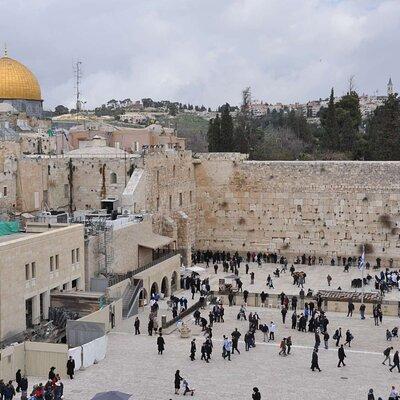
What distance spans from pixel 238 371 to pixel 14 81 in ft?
92.9

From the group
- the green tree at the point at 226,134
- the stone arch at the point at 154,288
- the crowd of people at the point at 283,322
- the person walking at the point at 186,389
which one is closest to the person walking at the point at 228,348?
the crowd of people at the point at 283,322

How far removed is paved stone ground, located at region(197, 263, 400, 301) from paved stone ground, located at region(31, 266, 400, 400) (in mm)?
6845

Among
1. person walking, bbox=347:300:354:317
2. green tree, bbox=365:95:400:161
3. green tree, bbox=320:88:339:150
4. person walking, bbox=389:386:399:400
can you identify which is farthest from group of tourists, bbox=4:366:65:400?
green tree, bbox=320:88:339:150

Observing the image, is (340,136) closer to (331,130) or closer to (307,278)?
(331,130)

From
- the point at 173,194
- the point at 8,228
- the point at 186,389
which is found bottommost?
the point at 186,389

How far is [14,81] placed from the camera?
41.7 meters

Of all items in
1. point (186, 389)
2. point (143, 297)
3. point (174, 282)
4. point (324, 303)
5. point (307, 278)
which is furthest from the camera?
point (307, 278)

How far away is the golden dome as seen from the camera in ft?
136

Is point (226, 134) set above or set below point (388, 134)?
above

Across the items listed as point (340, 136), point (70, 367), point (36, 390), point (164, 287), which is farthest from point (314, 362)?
point (340, 136)

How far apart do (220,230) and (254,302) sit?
11473 mm

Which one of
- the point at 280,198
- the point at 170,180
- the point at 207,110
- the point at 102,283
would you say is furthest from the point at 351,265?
the point at 207,110

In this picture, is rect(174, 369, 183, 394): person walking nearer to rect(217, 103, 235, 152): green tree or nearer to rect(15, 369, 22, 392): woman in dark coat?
rect(15, 369, 22, 392): woman in dark coat

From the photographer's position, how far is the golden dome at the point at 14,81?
136ft
